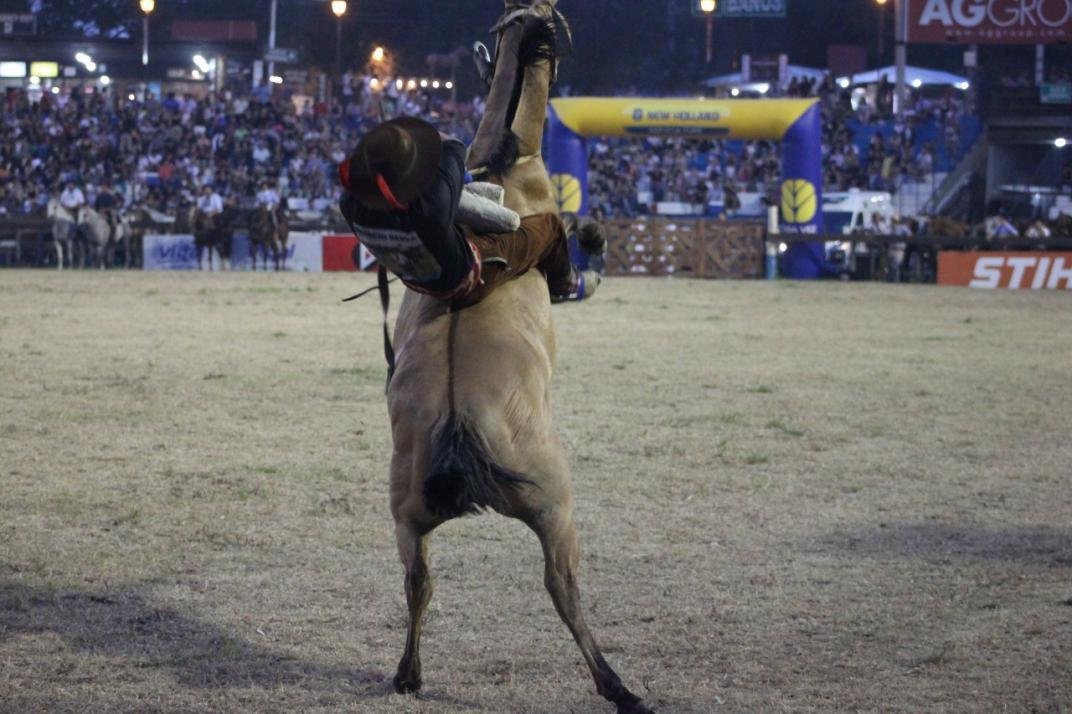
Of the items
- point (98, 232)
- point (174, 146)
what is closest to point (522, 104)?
point (98, 232)

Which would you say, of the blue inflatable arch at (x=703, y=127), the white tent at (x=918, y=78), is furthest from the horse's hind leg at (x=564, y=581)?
the white tent at (x=918, y=78)

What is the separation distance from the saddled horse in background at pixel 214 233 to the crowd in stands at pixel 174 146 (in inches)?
139

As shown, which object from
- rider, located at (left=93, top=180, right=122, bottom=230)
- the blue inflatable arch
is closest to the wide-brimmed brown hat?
the blue inflatable arch

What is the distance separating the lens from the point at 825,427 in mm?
10398

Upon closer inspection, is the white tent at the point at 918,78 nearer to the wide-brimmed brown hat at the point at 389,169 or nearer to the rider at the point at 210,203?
the rider at the point at 210,203

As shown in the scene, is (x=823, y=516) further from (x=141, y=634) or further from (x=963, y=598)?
(x=141, y=634)

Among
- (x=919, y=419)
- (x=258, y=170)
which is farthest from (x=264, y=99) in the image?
(x=919, y=419)

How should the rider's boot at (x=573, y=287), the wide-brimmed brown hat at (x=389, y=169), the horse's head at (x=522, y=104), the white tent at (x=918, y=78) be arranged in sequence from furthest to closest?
1. the white tent at (x=918, y=78)
2. the horse's head at (x=522, y=104)
3. the rider's boot at (x=573, y=287)
4. the wide-brimmed brown hat at (x=389, y=169)

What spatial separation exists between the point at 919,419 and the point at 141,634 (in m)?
7.34

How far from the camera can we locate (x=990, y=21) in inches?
1698

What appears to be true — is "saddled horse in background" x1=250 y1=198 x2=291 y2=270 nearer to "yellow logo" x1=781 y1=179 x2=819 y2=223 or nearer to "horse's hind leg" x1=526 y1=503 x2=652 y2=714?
"yellow logo" x1=781 y1=179 x2=819 y2=223

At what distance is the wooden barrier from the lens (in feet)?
99.8

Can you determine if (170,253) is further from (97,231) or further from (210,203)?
(210,203)

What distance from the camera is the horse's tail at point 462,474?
429cm
